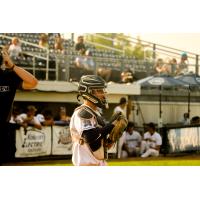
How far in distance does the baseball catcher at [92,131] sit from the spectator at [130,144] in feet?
13.7

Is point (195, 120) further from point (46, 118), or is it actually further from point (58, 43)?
point (46, 118)

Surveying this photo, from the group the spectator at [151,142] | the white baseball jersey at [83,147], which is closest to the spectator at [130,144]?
the spectator at [151,142]

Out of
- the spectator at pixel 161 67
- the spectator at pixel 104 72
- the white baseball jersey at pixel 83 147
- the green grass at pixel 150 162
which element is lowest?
the green grass at pixel 150 162

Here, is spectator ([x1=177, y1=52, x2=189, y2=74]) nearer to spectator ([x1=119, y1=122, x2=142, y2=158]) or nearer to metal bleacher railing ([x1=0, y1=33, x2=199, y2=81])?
metal bleacher railing ([x1=0, y1=33, x2=199, y2=81])

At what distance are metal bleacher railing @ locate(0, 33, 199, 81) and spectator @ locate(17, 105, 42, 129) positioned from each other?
2.09 feet

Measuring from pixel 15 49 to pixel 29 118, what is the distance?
1.45 metres

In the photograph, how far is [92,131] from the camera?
7.18 metres

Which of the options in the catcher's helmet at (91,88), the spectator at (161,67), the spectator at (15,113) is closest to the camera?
the catcher's helmet at (91,88)

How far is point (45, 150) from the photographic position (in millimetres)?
12805

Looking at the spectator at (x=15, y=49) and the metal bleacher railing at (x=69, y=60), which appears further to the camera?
the metal bleacher railing at (x=69, y=60)

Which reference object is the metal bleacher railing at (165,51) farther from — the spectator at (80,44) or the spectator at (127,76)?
the spectator at (127,76)

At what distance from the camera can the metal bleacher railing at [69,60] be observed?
1122 cm
